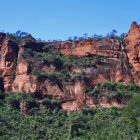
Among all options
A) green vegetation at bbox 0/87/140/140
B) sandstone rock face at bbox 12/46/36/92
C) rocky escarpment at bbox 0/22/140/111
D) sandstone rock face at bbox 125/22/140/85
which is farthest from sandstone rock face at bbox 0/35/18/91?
sandstone rock face at bbox 125/22/140/85

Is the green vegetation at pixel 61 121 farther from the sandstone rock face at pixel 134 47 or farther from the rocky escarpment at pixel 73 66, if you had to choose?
the sandstone rock face at pixel 134 47

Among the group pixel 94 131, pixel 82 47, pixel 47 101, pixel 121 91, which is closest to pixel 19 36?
pixel 82 47

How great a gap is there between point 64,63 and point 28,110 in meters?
9.08

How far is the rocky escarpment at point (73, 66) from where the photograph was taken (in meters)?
49.8

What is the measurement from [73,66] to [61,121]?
32.7 ft

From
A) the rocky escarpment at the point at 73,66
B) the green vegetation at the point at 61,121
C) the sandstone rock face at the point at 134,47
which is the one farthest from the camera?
the sandstone rock face at the point at 134,47

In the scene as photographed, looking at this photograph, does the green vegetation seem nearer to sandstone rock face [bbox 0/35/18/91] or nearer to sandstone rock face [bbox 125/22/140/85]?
sandstone rock face [bbox 0/35/18/91]

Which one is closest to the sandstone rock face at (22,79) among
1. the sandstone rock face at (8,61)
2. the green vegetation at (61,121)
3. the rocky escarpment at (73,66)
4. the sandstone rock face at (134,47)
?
the rocky escarpment at (73,66)

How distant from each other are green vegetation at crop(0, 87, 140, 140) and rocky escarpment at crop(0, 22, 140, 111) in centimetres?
174

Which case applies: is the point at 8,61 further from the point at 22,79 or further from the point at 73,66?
the point at 73,66

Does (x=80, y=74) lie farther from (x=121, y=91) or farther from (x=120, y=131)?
(x=120, y=131)

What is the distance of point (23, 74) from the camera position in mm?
50969

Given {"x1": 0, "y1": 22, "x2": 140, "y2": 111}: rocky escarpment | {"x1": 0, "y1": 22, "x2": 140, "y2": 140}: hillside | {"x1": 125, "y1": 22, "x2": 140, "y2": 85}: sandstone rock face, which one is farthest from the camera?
{"x1": 125, "y1": 22, "x2": 140, "y2": 85}: sandstone rock face

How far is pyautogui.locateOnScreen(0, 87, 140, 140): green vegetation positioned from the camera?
3797 centimetres
